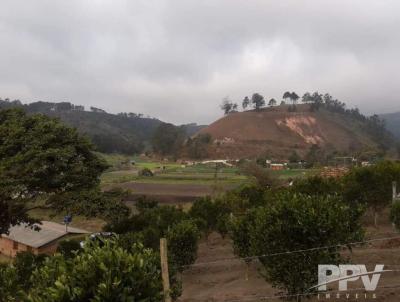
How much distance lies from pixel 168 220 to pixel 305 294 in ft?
45.8

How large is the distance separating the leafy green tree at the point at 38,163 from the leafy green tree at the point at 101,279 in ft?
41.5

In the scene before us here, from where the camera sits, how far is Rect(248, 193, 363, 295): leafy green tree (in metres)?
14.4

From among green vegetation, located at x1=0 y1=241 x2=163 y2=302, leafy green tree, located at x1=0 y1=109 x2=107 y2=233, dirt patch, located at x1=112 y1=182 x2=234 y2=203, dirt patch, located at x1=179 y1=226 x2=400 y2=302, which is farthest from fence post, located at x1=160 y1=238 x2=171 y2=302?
dirt patch, located at x1=112 y1=182 x2=234 y2=203

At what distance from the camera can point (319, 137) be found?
184125 millimetres

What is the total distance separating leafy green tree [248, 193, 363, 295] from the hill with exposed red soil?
13906 cm

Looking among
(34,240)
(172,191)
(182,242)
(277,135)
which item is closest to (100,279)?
(182,242)

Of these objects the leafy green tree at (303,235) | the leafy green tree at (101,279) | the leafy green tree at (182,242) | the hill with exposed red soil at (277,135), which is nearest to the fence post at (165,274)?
the leafy green tree at (101,279)

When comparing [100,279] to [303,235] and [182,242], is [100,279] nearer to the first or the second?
[303,235]

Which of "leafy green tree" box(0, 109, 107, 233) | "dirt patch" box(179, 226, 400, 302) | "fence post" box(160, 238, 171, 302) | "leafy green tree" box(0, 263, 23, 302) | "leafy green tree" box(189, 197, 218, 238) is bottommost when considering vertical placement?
"dirt patch" box(179, 226, 400, 302)

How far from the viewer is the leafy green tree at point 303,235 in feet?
47.3

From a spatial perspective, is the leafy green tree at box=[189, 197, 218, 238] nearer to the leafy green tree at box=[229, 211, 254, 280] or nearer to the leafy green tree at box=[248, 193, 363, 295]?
the leafy green tree at box=[229, 211, 254, 280]

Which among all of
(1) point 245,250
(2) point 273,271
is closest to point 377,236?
(1) point 245,250

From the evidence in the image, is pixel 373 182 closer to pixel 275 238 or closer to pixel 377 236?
pixel 377 236

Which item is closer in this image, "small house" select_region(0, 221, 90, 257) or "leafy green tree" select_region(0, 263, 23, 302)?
"leafy green tree" select_region(0, 263, 23, 302)
